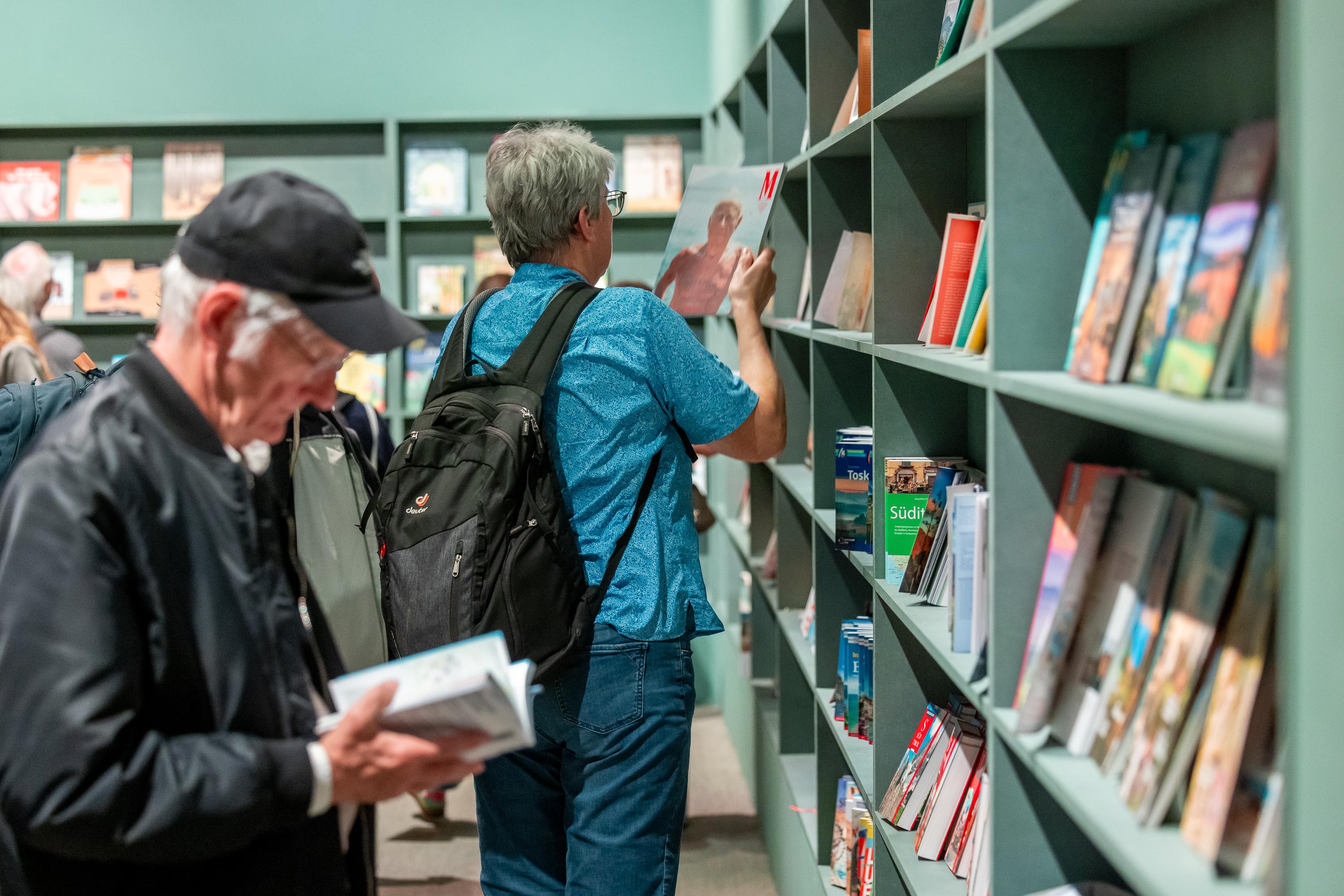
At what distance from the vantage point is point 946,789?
1933 millimetres

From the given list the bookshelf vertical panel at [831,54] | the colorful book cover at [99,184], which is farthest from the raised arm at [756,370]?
the colorful book cover at [99,184]

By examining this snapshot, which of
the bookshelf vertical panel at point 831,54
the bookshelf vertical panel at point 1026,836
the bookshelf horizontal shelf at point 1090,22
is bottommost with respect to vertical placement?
the bookshelf vertical panel at point 1026,836

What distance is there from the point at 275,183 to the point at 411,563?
2.80 feet

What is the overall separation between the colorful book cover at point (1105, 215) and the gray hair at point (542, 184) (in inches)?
35.9

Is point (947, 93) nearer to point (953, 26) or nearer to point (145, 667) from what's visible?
point (953, 26)

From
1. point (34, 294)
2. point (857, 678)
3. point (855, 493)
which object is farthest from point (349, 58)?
point (857, 678)

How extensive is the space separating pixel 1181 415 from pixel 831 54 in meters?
2.04

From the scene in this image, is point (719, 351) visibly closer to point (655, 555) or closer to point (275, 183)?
point (655, 555)

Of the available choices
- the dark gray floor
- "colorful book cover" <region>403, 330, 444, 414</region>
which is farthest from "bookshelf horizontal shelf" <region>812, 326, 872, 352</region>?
"colorful book cover" <region>403, 330, 444, 414</region>

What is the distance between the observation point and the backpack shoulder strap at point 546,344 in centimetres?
192

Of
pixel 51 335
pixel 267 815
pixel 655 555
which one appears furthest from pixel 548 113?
pixel 267 815

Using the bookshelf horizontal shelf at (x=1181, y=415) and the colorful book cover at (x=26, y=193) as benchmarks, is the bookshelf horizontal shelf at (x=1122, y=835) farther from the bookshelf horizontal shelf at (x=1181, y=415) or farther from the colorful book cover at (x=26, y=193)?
the colorful book cover at (x=26, y=193)

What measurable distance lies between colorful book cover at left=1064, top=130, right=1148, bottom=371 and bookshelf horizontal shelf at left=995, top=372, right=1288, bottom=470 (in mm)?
82

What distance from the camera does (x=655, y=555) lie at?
1.96m
